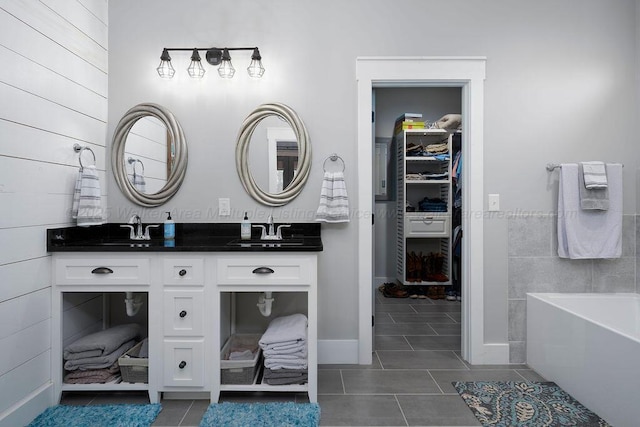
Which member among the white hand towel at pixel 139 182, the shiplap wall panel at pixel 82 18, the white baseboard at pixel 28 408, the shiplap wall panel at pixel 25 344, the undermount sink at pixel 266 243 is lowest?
the white baseboard at pixel 28 408

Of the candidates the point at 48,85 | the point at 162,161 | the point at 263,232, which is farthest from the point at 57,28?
the point at 263,232

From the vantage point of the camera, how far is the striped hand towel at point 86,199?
2170 mm

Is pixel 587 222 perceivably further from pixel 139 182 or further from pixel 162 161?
pixel 139 182

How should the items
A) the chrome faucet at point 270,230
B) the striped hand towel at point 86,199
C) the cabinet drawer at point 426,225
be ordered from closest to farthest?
1. the striped hand towel at point 86,199
2. the chrome faucet at point 270,230
3. the cabinet drawer at point 426,225

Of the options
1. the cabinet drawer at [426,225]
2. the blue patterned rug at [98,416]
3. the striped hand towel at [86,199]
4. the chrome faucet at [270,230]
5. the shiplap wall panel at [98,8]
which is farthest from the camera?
the cabinet drawer at [426,225]

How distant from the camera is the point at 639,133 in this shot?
8.48 feet

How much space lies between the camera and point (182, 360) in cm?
205

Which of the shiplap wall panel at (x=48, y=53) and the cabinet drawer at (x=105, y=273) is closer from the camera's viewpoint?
the shiplap wall panel at (x=48, y=53)

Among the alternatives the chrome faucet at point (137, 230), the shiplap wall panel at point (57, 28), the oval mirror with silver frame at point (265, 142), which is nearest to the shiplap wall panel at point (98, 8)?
the shiplap wall panel at point (57, 28)

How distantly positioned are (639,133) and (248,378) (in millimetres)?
3002

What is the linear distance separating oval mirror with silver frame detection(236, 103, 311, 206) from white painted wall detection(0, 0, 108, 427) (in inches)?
38.5

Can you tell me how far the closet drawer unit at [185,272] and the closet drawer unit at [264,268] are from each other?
0.10m

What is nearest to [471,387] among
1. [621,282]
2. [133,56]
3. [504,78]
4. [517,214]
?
[517,214]

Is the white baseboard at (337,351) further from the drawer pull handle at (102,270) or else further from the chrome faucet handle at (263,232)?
the drawer pull handle at (102,270)
